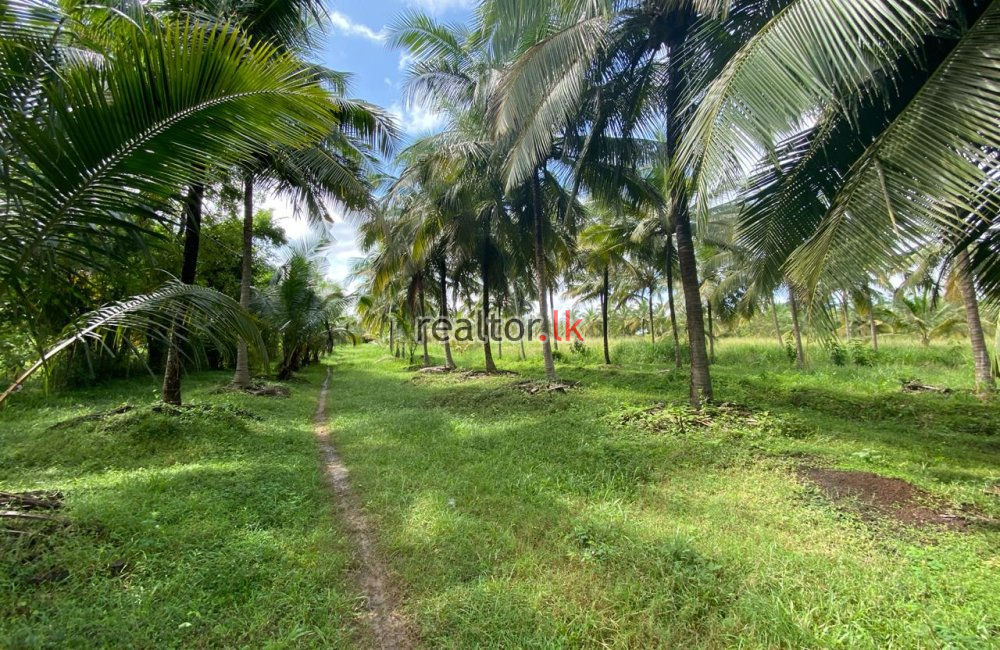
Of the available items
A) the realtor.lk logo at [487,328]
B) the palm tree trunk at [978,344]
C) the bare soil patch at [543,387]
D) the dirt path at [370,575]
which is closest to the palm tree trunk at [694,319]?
the bare soil patch at [543,387]

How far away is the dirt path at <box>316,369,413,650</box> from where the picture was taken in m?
2.21

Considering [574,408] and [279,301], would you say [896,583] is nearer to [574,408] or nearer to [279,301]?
[574,408]

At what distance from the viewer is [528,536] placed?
310cm

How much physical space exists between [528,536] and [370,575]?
1156 millimetres

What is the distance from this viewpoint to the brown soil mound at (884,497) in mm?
3152

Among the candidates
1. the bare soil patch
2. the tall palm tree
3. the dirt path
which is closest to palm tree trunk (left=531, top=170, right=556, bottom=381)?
the bare soil patch

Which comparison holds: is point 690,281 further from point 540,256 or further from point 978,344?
point 978,344

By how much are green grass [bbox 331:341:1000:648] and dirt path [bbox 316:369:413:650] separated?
12 centimetres

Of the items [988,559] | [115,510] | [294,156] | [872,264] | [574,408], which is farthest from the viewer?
[294,156]

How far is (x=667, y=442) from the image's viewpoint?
5.21 metres

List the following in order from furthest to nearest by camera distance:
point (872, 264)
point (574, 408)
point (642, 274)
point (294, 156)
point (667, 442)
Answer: point (642, 274) < point (294, 156) < point (574, 408) < point (667, 442) < point (872, 264)

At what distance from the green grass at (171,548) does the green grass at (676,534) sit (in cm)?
59

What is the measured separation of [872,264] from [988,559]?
79.5 inches

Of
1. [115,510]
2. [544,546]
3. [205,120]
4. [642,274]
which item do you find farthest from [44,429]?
[642,274]
